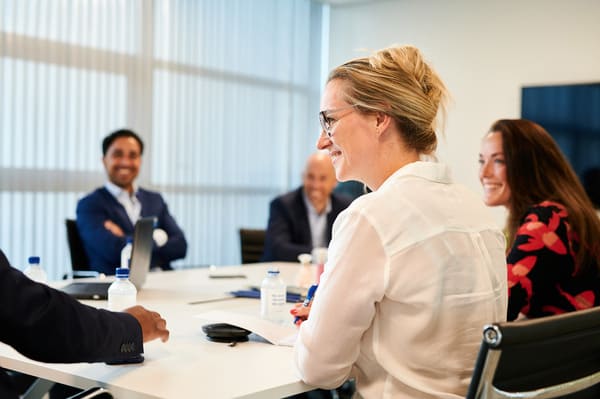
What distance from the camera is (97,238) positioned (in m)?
3.70

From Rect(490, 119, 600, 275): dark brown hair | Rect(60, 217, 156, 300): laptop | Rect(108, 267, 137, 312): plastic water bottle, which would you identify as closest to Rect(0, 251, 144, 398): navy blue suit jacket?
Rect(108, 267, 137, 312): plastic water bottle

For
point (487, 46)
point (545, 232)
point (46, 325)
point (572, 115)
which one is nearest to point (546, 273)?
point (545, 232)

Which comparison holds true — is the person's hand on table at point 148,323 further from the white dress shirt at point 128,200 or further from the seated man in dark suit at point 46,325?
the white dress shirt at point 128,200

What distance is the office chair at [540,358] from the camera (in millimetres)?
1160

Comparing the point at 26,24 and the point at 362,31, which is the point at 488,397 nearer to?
the point at 26,24

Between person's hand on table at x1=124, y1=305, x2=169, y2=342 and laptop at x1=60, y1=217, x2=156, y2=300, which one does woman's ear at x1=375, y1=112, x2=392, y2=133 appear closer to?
person's hand on table at x1=124, y1=305, x2=169, y2=342

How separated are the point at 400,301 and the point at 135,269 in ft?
4.65

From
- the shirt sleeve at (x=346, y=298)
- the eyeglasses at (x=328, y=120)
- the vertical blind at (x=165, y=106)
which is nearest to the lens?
the shirt sleeve at (x=346, y=298)

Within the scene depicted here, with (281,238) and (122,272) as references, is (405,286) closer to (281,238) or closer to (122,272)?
(122,272)

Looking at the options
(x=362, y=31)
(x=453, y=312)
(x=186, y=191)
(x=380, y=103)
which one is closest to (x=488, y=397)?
(x=453, y=312)

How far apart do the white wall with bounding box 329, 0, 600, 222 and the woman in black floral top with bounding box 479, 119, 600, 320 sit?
10.1ft

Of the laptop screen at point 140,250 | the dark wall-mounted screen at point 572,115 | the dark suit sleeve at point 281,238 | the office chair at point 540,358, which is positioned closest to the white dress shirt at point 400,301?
the office chair at point 540,358

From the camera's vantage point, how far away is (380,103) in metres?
1.62

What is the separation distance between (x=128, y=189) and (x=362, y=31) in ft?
11.2
